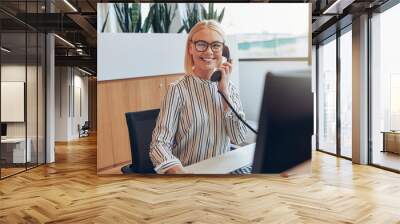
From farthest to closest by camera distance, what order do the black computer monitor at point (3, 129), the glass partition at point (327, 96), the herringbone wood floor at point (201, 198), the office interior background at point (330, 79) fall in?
the glass partition at point (327, 96) < the office interior background at point (330, 79) < the black computer monitor at point (3, 129) < the herringbone wood floor at point (201, 198)

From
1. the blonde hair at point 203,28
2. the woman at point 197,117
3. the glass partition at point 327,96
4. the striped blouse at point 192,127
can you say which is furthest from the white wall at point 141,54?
the glass partition at point 327,96

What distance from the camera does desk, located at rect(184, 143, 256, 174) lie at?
261 inches

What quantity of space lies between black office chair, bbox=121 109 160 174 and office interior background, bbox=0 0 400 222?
1.65 meters

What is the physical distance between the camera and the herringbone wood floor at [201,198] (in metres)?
4.24

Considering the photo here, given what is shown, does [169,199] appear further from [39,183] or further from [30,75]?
[30,75]

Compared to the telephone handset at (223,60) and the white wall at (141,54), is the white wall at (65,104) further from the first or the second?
the telephone handset at (223,60)

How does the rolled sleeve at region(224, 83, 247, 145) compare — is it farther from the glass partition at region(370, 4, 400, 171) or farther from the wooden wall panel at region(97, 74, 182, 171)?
the glass partition at region(370, 4, 400, 171)

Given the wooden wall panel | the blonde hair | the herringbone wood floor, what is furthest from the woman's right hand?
the blonde hair

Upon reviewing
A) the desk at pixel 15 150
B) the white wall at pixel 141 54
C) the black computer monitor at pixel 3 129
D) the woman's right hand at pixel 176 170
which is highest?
the white wall at pixel 141 54

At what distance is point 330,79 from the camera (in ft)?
35.9

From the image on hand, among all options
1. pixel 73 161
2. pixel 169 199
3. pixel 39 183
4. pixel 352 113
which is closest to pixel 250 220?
pixel 169 199

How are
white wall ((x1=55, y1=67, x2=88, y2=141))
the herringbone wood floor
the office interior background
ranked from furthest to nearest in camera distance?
1. white wall ((x1=55, y1=67, x2=88, y2=141))
2. the office interior background
3. the herringbone wood floor

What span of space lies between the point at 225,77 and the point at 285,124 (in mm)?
1290

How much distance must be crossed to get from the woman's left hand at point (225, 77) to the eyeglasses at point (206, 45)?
0.93 feet
